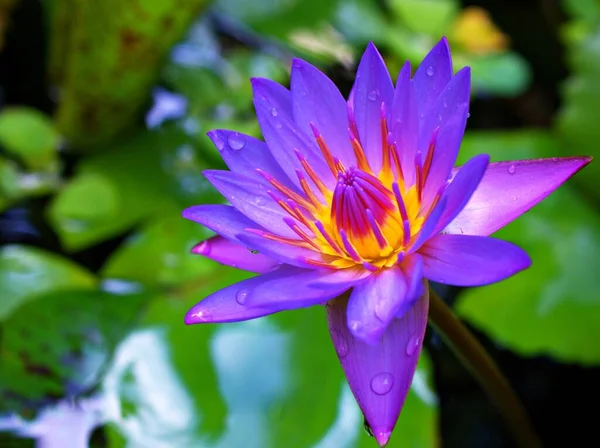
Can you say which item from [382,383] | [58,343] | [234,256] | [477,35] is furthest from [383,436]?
[477,35]

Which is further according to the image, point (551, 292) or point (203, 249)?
point (551, 292)

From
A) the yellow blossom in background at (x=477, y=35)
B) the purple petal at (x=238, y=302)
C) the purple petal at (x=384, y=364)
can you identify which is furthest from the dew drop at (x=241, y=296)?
the yellow blossom in background at (x=477, y=35)

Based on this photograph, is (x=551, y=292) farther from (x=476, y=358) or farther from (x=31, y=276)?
(x=31, y=276)

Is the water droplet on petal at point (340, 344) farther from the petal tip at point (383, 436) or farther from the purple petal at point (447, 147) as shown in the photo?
the purple petal at point (447, 147)

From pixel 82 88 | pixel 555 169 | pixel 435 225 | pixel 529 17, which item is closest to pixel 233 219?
pixel 435 225

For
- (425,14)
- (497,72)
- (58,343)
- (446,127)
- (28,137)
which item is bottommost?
(58,343)

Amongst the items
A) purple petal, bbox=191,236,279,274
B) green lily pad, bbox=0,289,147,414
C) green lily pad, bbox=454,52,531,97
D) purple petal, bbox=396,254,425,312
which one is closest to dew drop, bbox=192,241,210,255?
purple petal, bbox=191,236,279,274

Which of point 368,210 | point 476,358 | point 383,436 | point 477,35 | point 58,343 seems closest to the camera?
point 383,436

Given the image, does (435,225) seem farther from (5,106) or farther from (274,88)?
(5,106)
